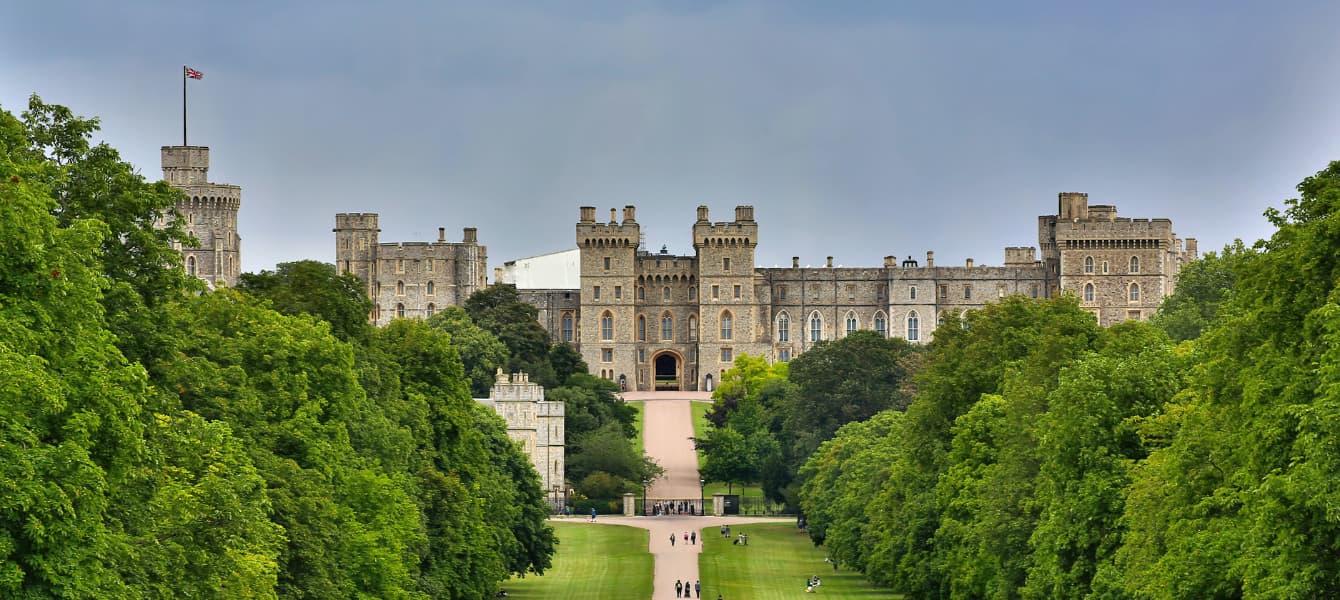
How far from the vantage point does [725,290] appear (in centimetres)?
12300

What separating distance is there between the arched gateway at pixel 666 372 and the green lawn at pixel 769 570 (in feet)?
162

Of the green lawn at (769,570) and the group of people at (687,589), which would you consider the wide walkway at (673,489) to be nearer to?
the group of people at (687,589)

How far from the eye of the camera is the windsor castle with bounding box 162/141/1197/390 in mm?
120250

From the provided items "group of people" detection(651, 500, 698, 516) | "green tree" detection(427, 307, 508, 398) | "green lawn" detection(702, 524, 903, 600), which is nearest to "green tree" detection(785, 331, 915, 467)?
"group of people" detection(651, 500, 698, 516)

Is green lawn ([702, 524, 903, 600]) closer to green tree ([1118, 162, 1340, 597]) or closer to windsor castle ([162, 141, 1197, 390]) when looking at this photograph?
green tree ([1118, 162, 1340, 597])

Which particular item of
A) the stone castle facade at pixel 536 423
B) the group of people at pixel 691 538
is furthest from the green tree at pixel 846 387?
the group of people at pixel 691 538

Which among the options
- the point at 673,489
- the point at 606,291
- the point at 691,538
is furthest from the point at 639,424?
the point at 691,538

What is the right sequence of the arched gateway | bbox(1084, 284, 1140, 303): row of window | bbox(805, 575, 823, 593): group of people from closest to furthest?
bbox(805, 575, 823, 593): group of people
bbox(1084, 284, 1140, 303): row of window
the arched gateway

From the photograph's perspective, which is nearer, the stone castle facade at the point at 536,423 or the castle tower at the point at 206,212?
the stone castle facade at the point at 536,423

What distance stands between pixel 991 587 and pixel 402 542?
31.5ft

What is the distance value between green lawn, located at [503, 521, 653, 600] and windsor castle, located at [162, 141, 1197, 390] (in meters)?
48.0

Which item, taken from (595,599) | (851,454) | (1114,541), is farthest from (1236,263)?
(851,454)

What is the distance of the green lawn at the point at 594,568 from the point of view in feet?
178

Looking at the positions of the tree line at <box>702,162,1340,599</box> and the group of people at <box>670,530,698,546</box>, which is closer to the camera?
the tree line at <box>702,162,1340,599</box>
